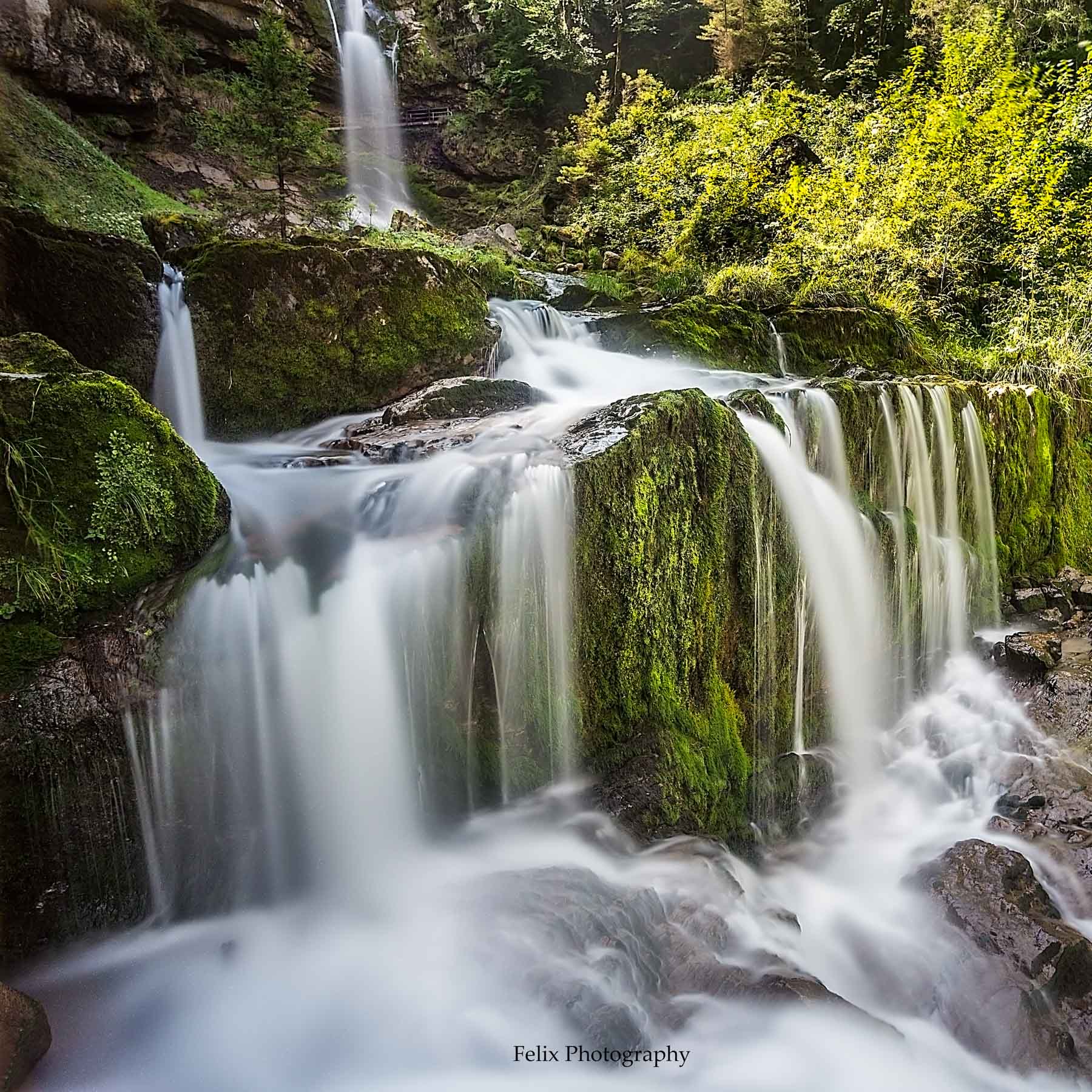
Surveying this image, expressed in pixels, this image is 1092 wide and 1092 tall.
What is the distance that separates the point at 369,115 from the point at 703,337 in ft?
48.1

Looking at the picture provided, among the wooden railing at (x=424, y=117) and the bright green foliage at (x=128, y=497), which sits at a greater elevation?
the wooden railing at (x=424, y=117)

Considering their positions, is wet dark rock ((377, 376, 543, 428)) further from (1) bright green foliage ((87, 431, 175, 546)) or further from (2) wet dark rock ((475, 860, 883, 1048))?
(2) wet dark rock ((475, 860, 883, 1048))

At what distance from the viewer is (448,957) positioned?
329cm

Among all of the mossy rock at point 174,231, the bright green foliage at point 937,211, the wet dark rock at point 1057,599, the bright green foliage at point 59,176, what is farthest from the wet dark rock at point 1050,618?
the bright green foliage at point 59,176

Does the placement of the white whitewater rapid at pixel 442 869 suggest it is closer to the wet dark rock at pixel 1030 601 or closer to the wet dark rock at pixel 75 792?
the wet dark rock at pixel 75 792

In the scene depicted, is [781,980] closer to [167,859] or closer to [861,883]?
[861,883]

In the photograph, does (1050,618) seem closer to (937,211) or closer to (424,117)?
(937,211)

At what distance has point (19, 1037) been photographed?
2.52 m

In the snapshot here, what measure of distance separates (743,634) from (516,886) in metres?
2.26

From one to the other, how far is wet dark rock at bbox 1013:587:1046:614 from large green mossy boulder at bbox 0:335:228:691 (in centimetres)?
802

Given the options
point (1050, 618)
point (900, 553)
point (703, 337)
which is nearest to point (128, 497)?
point (900, 553)

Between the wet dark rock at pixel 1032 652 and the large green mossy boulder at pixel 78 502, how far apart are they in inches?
262

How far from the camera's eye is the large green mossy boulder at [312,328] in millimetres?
6059

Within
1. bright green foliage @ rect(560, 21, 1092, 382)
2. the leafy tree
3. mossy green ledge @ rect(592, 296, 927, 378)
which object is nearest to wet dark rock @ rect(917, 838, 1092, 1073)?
mossy green ledge @ rect(592, 296, 927, 378)
